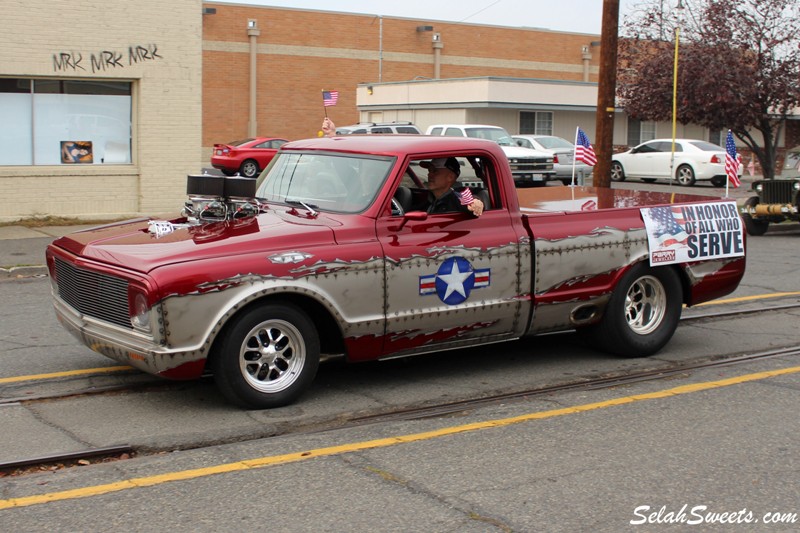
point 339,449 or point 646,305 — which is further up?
point 646,305

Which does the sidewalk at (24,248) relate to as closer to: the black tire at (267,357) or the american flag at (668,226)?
the black tire at (267,357)

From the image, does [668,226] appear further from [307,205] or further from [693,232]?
[307,205]

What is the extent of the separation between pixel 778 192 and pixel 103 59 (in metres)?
12.5

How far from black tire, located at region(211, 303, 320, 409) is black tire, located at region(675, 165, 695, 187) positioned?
27473 millimetres

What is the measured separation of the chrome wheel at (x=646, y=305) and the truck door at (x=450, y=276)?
1.27 m

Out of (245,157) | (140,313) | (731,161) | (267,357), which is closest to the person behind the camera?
(140,313)

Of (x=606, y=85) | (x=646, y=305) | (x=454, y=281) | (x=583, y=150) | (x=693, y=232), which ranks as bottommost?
(x=646, y=305)

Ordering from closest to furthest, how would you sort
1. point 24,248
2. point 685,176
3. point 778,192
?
point 24,248, point 778,192, point 685,176

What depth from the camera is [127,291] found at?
19.8ft

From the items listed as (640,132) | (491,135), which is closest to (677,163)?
(491,135)

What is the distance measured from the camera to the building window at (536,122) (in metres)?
40.3

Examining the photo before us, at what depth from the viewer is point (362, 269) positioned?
21.5ft

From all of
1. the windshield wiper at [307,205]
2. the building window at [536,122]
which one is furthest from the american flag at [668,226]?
the building window at [536,122]

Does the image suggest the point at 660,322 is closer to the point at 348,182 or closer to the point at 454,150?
the point at 454,150
